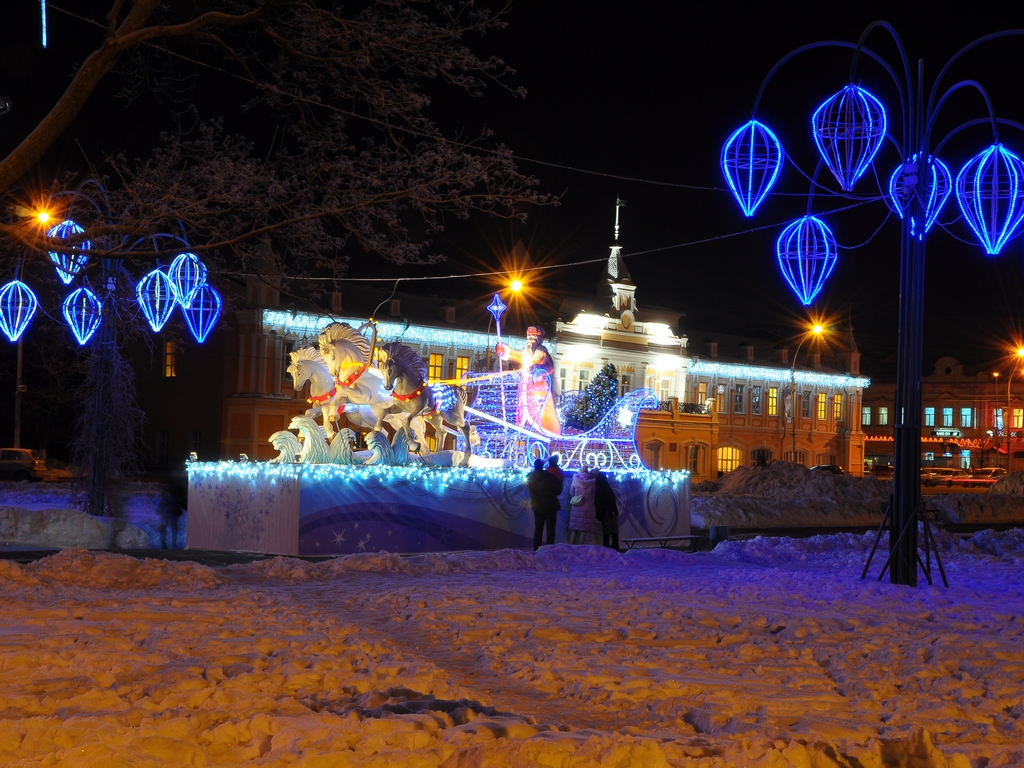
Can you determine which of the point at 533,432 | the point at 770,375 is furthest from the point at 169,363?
the point at 770,375

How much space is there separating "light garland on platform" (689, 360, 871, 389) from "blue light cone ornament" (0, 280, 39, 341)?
162ft

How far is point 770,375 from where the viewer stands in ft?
220

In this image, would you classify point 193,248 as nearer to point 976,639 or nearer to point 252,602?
point 252,602

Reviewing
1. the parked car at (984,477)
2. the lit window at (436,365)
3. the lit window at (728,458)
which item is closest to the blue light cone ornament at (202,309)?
the lit window at (436,365)

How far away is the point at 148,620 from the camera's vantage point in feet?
31.2

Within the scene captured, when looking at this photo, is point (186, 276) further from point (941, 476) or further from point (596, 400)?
point (941, 476)

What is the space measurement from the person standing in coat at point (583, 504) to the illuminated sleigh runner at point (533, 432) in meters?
1.52

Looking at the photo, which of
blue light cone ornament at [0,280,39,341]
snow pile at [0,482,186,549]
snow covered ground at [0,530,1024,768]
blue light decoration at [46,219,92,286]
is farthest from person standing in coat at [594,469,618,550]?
snow pile at [0,482,186,549]

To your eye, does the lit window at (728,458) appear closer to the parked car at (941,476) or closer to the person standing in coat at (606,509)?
the parked car at (941,476)

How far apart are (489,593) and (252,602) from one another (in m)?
2.63

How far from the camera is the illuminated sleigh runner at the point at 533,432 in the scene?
21656 mm

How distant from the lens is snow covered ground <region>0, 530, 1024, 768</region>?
5707mm

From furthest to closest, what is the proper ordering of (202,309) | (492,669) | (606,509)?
1. (606,509)
2. (202,309)
3. (492,669)

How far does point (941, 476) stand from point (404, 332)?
4473cm
